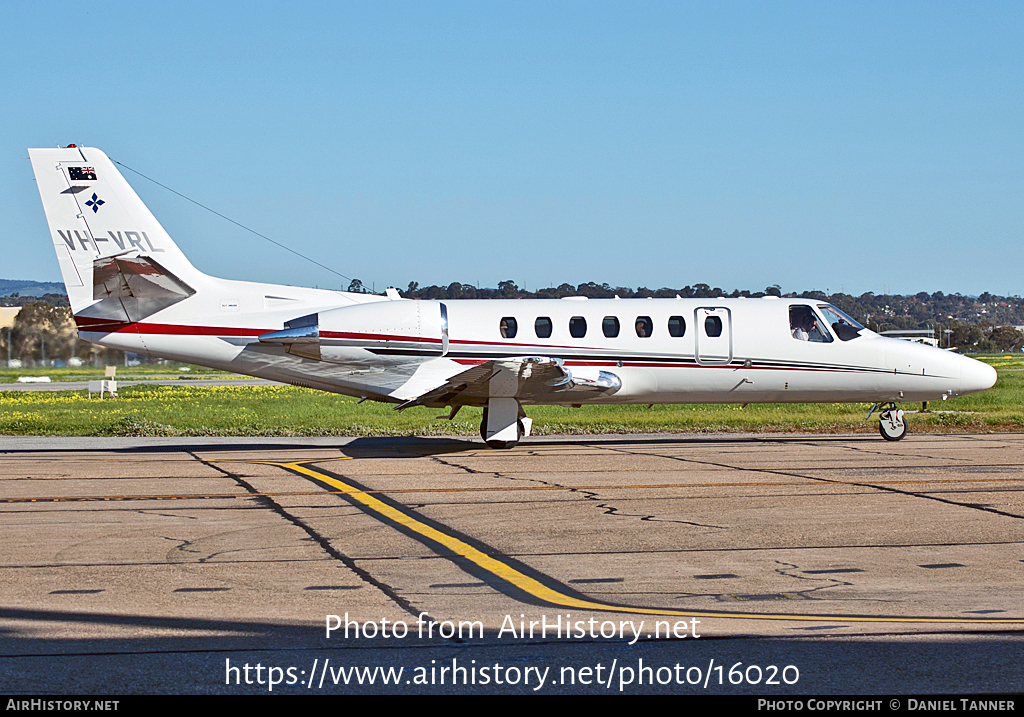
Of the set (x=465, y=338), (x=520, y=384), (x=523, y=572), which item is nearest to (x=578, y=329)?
(x=520, y=384)

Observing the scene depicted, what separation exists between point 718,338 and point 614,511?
9510mm

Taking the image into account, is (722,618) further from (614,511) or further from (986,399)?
(986,399)

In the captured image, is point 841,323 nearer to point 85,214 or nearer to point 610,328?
point 610,328

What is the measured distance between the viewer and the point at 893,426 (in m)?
22.0

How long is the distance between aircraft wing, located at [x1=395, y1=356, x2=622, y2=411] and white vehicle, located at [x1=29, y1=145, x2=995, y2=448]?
0.14 ft

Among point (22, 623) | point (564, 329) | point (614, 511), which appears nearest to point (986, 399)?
point (564, 329)

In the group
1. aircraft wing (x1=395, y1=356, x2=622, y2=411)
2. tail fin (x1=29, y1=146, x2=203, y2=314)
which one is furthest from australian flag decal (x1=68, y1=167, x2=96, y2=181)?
aircraft wing (x1=395, y1=356, x2=622, y2=411)

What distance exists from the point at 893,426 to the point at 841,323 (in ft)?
8.12

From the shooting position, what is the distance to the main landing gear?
20.8 meters

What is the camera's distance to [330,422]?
1118 inches

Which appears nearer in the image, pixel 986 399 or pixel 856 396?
pixel 856 396

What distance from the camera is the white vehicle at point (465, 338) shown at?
19.8 m

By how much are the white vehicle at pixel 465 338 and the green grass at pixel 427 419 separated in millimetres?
4525

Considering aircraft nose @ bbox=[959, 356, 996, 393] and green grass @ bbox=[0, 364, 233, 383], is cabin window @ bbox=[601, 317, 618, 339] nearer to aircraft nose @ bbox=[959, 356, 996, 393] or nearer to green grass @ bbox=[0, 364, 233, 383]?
aircraft nose @ bbox=[959, 356, 996, 393]
